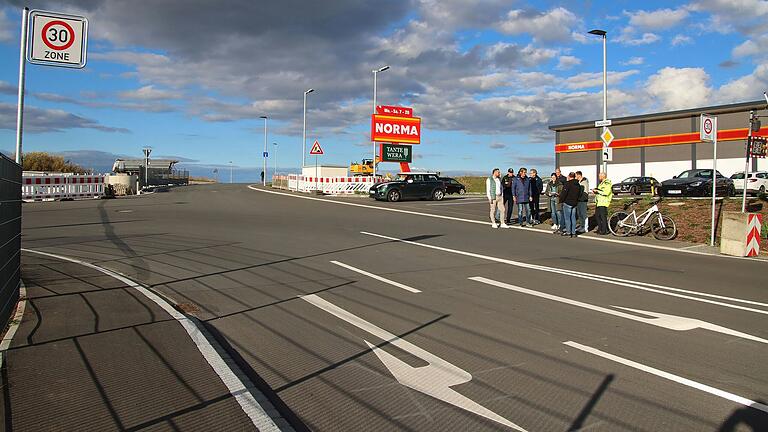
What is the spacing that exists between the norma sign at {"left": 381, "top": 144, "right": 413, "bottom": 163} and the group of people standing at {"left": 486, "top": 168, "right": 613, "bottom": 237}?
2028cm

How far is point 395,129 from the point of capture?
134ft

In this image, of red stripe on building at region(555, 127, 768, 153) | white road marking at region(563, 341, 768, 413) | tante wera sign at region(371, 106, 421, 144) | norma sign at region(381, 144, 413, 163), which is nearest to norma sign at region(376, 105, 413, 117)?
tante wera sign at region(371, 106, 421, 144)

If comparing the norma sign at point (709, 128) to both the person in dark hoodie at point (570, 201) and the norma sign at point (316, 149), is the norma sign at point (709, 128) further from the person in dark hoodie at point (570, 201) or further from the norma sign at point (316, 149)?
the norma sign at point (316, 149)

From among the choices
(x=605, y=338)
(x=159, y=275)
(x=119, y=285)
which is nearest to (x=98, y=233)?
(x=159, y=275)

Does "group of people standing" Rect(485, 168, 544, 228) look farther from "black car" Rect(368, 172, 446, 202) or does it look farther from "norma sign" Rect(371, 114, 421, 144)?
"norma sign" Rect(371, 114, 421, 144)

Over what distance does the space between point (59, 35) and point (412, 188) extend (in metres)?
23.2

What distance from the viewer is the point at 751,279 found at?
31.2ft

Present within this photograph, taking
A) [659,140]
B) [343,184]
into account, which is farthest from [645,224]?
[659,140]

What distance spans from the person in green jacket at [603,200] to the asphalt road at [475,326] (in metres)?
2.78

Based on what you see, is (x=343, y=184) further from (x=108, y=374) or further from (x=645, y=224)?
(x=108, y=374)

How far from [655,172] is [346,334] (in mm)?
49085

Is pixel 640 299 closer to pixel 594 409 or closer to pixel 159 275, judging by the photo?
pixel 594 409

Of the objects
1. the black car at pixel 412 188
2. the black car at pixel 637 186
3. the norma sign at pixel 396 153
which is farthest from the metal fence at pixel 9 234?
the black car at pixel 637 186

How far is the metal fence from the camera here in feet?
18.6
